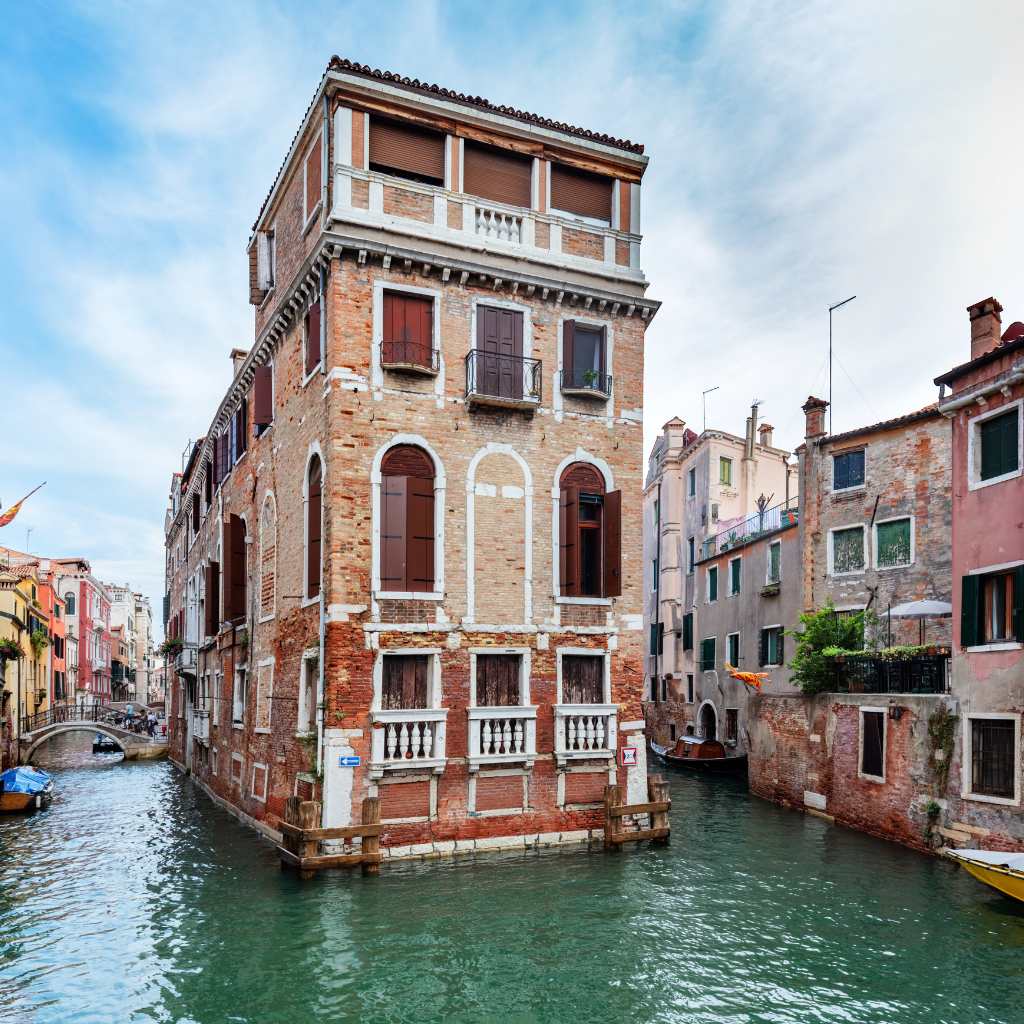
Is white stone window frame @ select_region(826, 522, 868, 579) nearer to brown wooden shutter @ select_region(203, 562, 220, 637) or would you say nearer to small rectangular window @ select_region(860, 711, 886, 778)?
small rectangular window @ select_region(860, 711, 886, 778)

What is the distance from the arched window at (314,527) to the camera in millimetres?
16734

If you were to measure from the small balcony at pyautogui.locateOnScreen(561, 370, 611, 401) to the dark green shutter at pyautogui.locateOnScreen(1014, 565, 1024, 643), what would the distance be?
7.93 metres

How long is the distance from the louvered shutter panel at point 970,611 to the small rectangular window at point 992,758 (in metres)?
1.39

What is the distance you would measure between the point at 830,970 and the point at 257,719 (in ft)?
43.3

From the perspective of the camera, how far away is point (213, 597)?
25375 mm

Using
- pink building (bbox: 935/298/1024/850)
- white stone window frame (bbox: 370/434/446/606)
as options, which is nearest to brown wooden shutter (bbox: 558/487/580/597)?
white stone window frame (bbox: 370/434/446/606)

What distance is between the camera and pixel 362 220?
16.4 m

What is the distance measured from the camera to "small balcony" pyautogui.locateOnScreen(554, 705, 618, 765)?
16.9 meters

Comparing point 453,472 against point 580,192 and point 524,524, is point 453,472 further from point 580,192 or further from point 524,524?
point 580,192

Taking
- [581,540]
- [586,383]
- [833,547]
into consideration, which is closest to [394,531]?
[581,540]

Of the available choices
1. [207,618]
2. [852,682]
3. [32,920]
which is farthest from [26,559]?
[852,682]

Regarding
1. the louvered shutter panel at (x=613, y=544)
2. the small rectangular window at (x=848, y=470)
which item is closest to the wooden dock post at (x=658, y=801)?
the louvered shutter panel at (x=613, y=544)

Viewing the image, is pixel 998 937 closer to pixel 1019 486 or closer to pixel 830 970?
pixel 830 970

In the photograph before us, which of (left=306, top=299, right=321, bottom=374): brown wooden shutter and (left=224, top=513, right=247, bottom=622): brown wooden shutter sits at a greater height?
(left=306, top=299, right=321, bottom=374): brown wooden shutter
